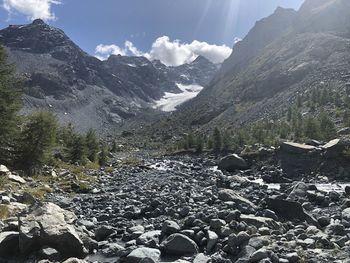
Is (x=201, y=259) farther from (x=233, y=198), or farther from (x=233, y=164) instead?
(x=233, y=164)

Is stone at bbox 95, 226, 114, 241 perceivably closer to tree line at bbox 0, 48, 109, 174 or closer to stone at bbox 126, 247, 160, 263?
stone at bbox 126, 247, 160, 263

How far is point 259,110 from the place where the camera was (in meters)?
154

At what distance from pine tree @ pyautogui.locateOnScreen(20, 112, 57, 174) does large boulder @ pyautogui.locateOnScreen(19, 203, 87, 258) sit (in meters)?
22.1

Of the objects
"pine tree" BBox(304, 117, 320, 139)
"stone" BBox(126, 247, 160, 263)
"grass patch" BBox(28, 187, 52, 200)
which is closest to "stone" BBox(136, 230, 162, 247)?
"stone" BBox(126, 247, 160, 263)

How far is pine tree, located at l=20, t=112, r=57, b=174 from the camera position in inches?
1447

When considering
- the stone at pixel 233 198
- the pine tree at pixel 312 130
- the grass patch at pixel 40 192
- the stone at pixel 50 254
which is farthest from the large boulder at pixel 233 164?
the stone at pixel 50 254

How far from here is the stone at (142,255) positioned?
14484 mm

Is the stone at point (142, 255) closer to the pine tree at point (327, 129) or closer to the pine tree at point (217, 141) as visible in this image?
the pine tree at point (327, 129)

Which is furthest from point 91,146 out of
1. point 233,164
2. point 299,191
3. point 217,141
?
point 299,191

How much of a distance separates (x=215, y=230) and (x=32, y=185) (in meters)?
17.2

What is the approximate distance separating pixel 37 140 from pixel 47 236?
81.8 feet

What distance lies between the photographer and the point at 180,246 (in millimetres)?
15539

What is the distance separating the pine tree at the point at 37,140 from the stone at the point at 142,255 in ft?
78.5

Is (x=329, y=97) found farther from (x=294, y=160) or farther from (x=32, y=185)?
(x=32, y=185)
